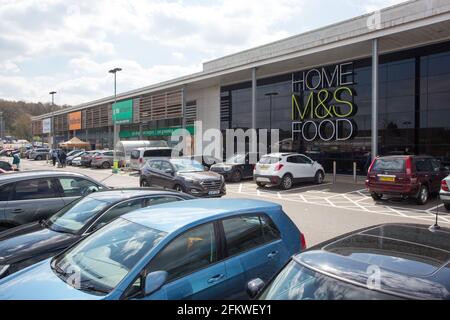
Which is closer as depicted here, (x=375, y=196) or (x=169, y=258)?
(x=169, y=258)

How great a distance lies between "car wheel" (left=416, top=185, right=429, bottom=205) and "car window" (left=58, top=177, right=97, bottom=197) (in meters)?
10.5

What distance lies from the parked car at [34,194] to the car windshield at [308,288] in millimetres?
5668

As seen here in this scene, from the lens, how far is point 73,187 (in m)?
7.71

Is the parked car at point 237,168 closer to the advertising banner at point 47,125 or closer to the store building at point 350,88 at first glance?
the store building at point 350,88

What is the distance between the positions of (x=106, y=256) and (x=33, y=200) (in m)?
4.23

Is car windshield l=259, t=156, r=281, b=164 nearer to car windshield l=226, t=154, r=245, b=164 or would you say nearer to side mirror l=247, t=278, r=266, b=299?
car windshield l=226, t=154, r=245, b=164

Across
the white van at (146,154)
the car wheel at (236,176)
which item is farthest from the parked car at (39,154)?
the car wheel at (236,176)

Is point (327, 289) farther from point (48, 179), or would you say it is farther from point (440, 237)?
point (48, 179)

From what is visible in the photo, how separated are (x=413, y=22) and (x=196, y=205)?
1629 cm

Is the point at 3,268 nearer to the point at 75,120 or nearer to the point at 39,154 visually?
the point at 39,154

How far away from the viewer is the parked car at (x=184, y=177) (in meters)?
12.7

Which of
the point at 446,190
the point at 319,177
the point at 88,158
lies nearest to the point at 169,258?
the point at 446,190

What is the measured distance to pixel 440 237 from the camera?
10.5 ft
